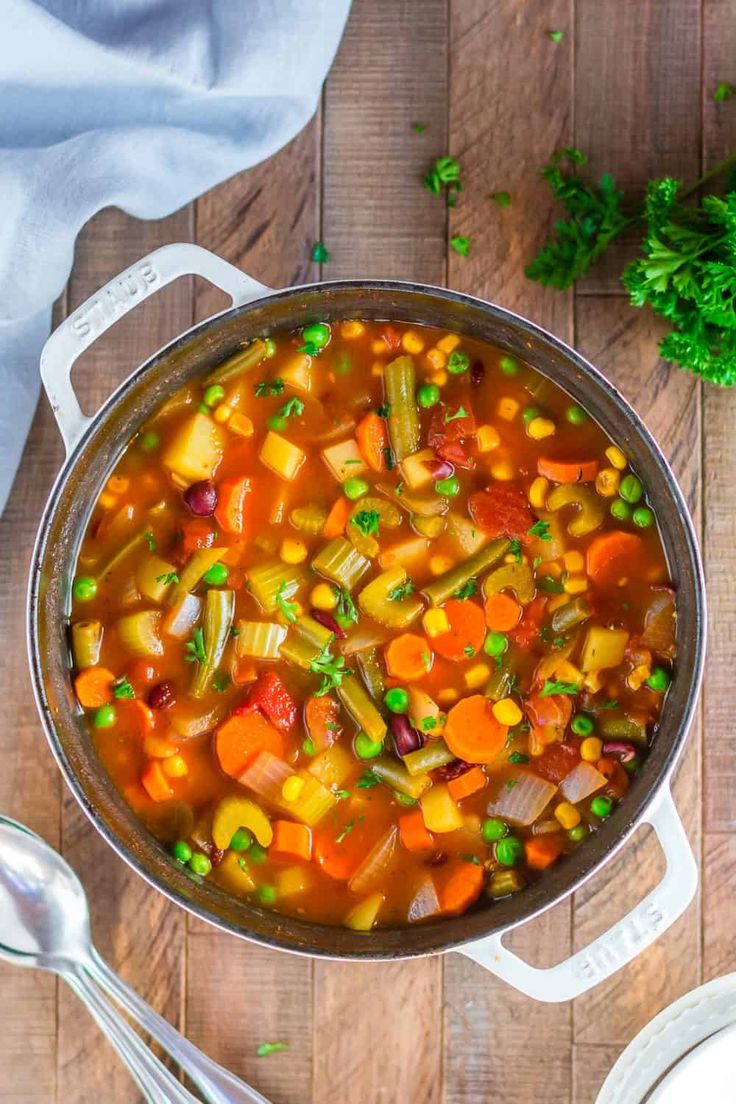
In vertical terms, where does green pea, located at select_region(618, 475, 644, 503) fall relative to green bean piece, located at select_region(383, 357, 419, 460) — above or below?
below

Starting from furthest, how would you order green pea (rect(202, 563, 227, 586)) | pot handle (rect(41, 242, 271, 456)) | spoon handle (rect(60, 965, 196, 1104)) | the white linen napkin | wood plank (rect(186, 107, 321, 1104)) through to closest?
1. wood plank (rect(186, 107, 321, 1104))
2. spoon handle (rect(60, 965, 196, 1104))
3. green pea (rect(202, 563, 227, 586))
4. the white linen napkin
5. pot handle (rect(41, 242, 271, 456))

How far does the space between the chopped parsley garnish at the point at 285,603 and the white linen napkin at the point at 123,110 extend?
0.86 meters

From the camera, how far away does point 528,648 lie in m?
2.97

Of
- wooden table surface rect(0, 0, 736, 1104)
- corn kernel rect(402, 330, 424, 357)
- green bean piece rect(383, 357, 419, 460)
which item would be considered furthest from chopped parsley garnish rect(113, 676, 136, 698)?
corn kernel rect(402, 330, 424, 357)

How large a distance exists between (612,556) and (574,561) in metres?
0.10

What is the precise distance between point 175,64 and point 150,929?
232 centimetres

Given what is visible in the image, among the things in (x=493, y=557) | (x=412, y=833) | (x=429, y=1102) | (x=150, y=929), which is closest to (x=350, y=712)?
(x=412, y=833)

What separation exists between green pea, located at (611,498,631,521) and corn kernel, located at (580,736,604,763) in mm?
584

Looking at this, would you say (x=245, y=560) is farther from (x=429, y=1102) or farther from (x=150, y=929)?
(x=429, y=1102)

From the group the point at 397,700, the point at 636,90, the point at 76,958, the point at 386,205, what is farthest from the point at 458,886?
the point at 636,90

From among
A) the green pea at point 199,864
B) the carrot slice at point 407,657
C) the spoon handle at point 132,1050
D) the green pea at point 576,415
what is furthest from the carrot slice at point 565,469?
the spoon handle at point 132,1050

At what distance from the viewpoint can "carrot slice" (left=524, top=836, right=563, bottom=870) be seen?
9.84 ft

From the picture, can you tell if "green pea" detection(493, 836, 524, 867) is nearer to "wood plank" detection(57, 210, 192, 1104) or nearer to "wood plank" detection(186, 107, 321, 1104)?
"wood plank" detection(186, 107, 321, 1104)

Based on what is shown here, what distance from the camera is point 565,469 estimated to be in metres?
2.92
